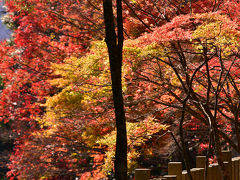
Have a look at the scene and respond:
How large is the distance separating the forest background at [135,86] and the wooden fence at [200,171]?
0.15 meters

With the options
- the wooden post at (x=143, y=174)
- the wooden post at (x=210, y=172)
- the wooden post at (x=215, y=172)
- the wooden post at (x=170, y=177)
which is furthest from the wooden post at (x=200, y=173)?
the wooden post at (x=143, y=174)

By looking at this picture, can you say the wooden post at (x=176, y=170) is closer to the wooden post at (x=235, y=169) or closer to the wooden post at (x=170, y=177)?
the wooden post at (x=170, y=177)

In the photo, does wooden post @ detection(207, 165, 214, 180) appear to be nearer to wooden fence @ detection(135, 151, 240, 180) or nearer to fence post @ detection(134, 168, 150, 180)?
wooden fence @ detection(135, 151, 240, 180)

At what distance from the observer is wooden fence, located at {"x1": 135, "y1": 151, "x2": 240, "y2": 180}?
2951 millimetres

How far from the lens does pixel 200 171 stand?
3904 millimetres

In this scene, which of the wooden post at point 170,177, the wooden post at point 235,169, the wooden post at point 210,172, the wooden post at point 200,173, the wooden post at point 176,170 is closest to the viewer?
the wooden post at point 170,177

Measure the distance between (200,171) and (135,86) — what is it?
5.47 m

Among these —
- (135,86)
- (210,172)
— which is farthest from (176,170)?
(135,86)

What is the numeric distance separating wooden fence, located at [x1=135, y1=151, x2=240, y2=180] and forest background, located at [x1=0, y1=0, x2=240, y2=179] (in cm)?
15

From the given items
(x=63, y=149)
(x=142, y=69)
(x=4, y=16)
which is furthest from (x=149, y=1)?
(x=4, y=16)

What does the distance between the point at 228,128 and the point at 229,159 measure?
5.21 meters

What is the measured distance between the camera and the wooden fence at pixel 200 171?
2.95m

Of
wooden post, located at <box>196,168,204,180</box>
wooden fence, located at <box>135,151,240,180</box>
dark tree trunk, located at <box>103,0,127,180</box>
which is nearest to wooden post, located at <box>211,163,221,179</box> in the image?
wooden fence, located at <box>135,151,240,180</box>

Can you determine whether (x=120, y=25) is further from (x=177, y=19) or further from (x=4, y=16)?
(x=4, y=16)
